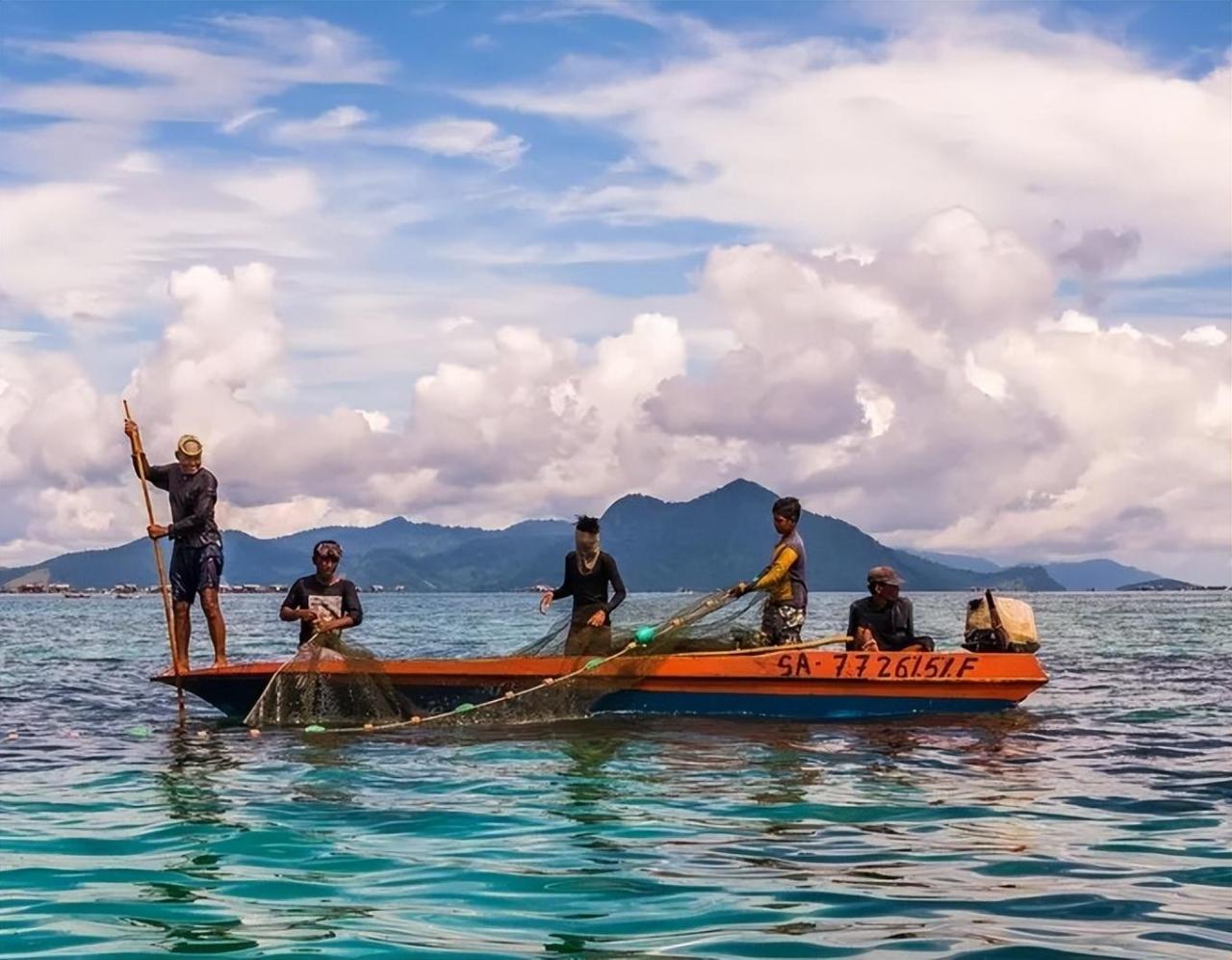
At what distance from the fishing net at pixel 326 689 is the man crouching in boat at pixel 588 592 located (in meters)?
2.31

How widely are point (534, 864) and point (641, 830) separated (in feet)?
4.65

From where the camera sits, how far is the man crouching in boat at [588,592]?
61.2 ft

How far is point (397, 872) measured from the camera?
9555mm

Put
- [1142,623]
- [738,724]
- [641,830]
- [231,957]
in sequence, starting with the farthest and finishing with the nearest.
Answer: [1142,623] < [738,724] < [641,830] < [231,957]

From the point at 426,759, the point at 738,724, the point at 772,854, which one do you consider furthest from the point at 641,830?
the point at 738,724

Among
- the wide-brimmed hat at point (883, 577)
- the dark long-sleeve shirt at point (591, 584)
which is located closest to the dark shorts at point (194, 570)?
the dark long-sleeve shirt at point (591, 584)

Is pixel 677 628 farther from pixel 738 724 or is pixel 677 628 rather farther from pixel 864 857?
pixel 864 857

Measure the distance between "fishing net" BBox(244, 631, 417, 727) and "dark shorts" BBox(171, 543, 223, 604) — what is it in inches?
62.8

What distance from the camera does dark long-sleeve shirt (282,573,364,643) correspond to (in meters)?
18.3

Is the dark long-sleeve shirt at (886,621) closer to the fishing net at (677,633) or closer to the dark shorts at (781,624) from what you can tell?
the dark shorts at (781,624)

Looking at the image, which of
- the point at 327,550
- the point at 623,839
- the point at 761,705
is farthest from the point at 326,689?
the point at 623,839

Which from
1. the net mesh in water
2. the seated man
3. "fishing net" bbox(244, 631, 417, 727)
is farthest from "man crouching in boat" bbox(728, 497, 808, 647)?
"fishing net" bbox(244, 631, 417, 727)

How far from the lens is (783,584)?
19.3 meters

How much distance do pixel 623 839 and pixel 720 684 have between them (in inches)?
330
